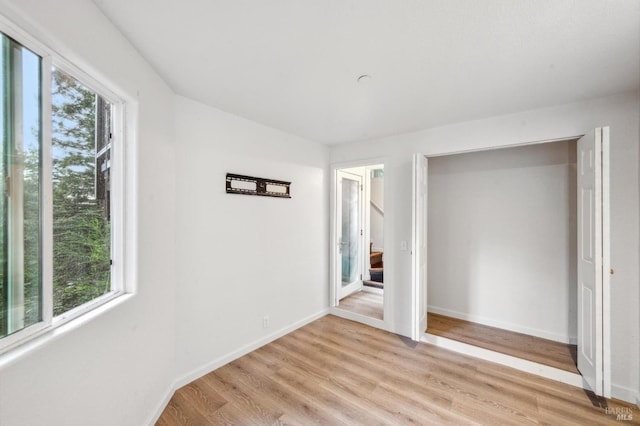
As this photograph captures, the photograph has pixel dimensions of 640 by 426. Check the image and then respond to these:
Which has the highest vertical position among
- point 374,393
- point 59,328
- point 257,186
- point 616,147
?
point 616,147

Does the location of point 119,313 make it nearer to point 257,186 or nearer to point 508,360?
point 257,186

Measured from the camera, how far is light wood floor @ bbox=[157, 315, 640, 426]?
6.46 ft

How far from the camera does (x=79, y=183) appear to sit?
1.41 metres

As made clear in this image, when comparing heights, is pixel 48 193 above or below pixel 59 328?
above

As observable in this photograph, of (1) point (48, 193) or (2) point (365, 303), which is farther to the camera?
(2) point (365, 303)

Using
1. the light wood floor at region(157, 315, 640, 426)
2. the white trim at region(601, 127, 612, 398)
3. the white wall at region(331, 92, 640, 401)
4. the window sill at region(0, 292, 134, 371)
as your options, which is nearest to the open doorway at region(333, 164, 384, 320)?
the light wood floor at region(157, 315, 640, 426)

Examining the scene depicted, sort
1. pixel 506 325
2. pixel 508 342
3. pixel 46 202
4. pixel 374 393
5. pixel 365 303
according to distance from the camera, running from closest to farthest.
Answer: pixel 46 202, pixel 374 393, pixel 508 342, pixel 506 325, pixel 365 303

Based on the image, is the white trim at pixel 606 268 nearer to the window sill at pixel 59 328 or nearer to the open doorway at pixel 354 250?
the open doorway at pixel 354 250

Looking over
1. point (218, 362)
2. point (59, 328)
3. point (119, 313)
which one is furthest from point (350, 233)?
point (59, 328)

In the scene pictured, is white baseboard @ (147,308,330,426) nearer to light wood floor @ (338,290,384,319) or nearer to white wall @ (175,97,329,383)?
white wall @ (175,97,329,383)

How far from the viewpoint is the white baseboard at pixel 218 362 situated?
2.01 metres

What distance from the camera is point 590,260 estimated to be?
2270 mm

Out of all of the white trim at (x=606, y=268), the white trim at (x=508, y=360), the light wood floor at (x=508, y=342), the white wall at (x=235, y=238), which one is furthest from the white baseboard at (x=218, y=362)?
the white trim at (x=606, y=268)

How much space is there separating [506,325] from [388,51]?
3700 millimetres
